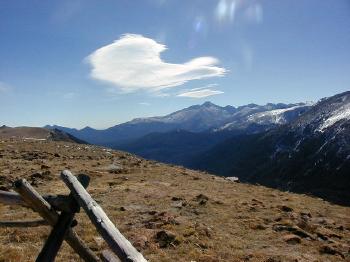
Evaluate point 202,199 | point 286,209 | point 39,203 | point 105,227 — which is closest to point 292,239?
point 286,209

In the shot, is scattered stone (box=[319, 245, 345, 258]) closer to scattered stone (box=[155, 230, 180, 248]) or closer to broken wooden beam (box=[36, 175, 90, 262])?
scattered stone (box=[155, 230, 180, 248])

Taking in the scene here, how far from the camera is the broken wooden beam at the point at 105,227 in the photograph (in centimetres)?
714

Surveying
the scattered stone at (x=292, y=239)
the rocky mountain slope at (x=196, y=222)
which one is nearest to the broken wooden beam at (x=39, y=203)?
the rocky mountain slope at (x=196, y=222)

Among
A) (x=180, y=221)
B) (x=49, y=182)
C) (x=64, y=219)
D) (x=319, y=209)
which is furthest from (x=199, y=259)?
(x=49, y=182)

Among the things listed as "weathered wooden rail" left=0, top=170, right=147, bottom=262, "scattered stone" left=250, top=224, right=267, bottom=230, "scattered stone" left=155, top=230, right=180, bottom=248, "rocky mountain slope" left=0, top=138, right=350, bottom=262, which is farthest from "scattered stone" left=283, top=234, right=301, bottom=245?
"weathered wooden rail" left=0, top=170, right=147, bottom=262

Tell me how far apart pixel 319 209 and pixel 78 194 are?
70.8 feet

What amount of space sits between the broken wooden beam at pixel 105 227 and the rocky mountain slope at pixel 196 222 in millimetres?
5014

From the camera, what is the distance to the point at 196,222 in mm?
19219

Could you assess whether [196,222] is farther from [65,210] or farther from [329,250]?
[65,210]

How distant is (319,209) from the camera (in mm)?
26750

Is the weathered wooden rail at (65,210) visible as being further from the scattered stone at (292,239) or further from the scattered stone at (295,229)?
the scattered stone at (295,229)

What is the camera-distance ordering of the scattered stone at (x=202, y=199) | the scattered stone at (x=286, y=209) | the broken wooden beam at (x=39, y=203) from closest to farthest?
the broken wooden beam at (x=39, y=203)
the scattered stone at (x=202, y=199)
the scattered stone at (x=286, y=209)

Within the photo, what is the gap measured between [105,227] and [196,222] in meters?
11.7

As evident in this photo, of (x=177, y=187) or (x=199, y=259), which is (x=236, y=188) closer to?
(x=177, y=187)
